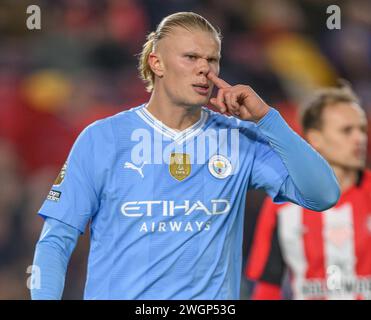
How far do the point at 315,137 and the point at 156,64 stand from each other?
2.48 m

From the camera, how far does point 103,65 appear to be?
7492mm

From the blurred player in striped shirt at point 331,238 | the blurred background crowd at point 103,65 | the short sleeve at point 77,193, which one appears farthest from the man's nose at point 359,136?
the short sleeve at point 77,193

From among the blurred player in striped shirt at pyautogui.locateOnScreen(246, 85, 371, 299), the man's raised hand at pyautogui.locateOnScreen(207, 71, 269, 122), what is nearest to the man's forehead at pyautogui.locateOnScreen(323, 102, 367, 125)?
the blurred player in striped shirt at pyautogui.locateOnScreen(246, 85, 371, 299)

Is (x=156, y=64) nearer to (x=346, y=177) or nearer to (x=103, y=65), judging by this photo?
(x=346, y=177)

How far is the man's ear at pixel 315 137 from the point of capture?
5555 millimetres

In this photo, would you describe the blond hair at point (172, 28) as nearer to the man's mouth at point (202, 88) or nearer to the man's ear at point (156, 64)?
the man's ear at point (156, 64)

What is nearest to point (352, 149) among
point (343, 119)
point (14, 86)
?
point (343, 119)

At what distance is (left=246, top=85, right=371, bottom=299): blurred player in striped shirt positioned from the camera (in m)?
5.13

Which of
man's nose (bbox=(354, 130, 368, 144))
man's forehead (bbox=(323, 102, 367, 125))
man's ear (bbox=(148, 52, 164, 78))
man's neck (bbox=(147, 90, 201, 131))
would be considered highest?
man's forehead (bbox=(323, 102, 367, 125))

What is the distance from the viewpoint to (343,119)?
18.1 feet

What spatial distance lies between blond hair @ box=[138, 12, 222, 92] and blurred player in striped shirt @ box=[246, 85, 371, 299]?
6.25 feet

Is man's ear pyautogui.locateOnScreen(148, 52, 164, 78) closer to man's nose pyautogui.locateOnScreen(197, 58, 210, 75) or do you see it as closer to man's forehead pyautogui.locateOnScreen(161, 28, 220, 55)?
man's forehead pyautogui.locateOnScreen(161, 28, 220, 55)

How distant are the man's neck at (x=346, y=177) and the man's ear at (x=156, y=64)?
234cm
